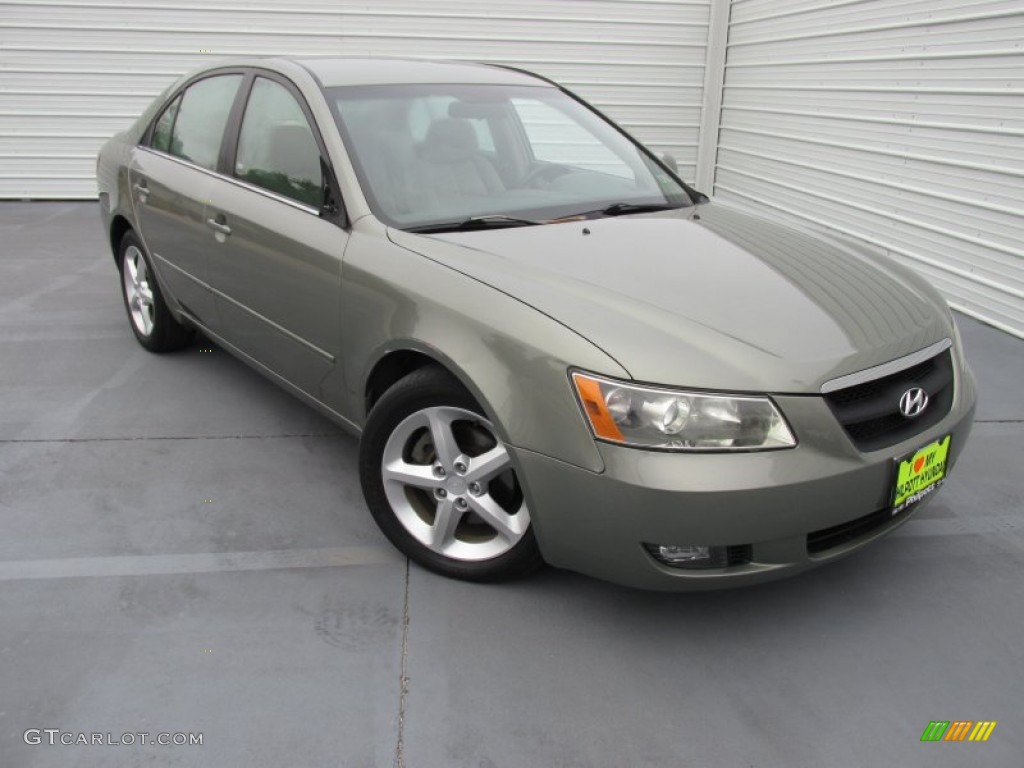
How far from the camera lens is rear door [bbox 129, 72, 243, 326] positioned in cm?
374

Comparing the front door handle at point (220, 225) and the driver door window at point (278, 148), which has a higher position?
the driver door window at point (278, 148)

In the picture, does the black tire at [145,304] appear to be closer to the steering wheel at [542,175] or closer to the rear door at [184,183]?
the rear door at [184,183]

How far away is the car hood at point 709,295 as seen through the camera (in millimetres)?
2164

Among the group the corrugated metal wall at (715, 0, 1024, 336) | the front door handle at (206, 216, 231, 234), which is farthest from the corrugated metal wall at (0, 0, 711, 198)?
the front door handle at (206, 216, 231, 234)

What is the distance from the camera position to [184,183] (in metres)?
3.85

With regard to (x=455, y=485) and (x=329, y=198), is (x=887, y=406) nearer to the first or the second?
(x=455, y=485)

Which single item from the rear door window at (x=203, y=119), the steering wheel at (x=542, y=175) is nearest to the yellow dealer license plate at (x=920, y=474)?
the steering wheel at (x=542, y=175)

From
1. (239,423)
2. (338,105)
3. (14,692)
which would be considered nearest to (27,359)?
(239,423)

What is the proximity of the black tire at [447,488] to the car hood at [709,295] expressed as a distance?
0.39 metres

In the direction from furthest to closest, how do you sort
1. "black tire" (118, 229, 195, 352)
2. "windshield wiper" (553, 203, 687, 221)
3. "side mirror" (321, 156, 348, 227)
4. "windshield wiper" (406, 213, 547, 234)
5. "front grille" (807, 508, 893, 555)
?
"black tire" (118, 229, 195, 352)
"windshield wiper" (553, 203, 687, 221)
"side mirror" (321, 156, 348, 227)
"windshield wiper" (406, 213, 547, 234)
"front grille" (807, 508, 893, 555)

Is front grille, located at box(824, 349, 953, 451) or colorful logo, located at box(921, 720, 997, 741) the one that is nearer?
colorful logo, located at box(921, 720, 997, 741)

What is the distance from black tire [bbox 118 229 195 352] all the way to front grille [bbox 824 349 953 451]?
345cm

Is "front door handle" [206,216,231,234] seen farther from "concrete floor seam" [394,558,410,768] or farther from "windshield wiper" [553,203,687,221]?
"concrete floor seam" [394,558,410,768]

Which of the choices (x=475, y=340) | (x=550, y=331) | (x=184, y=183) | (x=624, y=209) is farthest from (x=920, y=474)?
(x=184, y=183)
